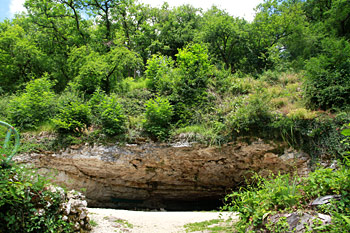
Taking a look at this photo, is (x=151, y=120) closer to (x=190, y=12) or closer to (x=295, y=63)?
(x=295, y=63)

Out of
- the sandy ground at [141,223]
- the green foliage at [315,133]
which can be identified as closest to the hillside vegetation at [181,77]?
the green foliage at [315,133]

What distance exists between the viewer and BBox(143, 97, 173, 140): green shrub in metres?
8.27

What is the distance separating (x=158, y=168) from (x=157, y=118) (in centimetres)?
195

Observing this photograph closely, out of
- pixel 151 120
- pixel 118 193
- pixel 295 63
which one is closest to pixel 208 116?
pixel 151 120

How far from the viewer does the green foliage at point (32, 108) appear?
8.86 metres

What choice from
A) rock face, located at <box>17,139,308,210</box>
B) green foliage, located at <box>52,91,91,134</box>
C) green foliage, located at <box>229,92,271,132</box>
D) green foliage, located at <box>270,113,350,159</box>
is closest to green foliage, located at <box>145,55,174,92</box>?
green foliage, located at <box>52,91,91,134</box>

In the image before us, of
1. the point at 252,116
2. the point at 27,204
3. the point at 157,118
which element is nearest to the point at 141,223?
the point at 27,204

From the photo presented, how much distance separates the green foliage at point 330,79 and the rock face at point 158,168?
217cm

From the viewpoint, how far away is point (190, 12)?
59.1 ft

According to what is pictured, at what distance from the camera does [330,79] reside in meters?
7.58

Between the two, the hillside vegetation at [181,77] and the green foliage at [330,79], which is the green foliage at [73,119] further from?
the green foliage at [330,79]

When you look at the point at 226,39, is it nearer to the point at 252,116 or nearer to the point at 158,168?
the point at 252,116

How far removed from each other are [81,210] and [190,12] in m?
17.5

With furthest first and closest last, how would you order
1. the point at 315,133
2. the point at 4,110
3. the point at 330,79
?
the point at 4,110 → the point at 330,79 → the point at 315,133
